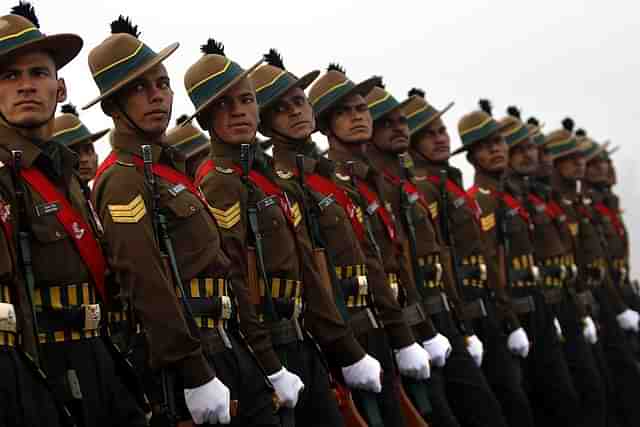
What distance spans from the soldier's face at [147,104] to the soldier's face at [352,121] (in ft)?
8.56

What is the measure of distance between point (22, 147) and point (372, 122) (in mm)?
4287

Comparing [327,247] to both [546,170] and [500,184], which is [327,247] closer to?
[500,184]

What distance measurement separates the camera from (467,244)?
403 inches

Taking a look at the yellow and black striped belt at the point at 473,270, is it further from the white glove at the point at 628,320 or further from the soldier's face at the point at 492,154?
the white glove at the point at 628,320

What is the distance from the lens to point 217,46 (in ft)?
23.8

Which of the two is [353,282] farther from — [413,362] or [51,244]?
[51,244]

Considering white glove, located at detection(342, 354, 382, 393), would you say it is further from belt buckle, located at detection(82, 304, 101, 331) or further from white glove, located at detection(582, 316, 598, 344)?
white glove, located at detection(582, 316, 598, 344)

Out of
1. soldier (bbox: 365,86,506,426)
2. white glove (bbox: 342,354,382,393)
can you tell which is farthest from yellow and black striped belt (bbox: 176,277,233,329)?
soldier (bbox: 365,86,506,426)

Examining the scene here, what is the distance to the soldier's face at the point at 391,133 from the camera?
931cm

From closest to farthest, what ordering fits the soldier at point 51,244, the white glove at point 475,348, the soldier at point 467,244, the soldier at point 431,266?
the soldier at point 51,244 < the soldier at point 431,266 < the white glove at point 475,348 < the soldier at point 467,244

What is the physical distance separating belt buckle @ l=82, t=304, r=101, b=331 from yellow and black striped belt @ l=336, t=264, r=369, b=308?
103 inches

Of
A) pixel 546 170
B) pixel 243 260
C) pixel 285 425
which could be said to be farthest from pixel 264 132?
pixel 546 170

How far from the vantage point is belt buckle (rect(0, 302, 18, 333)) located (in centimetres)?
477

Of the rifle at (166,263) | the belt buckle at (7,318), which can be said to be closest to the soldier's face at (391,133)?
the rifle at (166,263)
